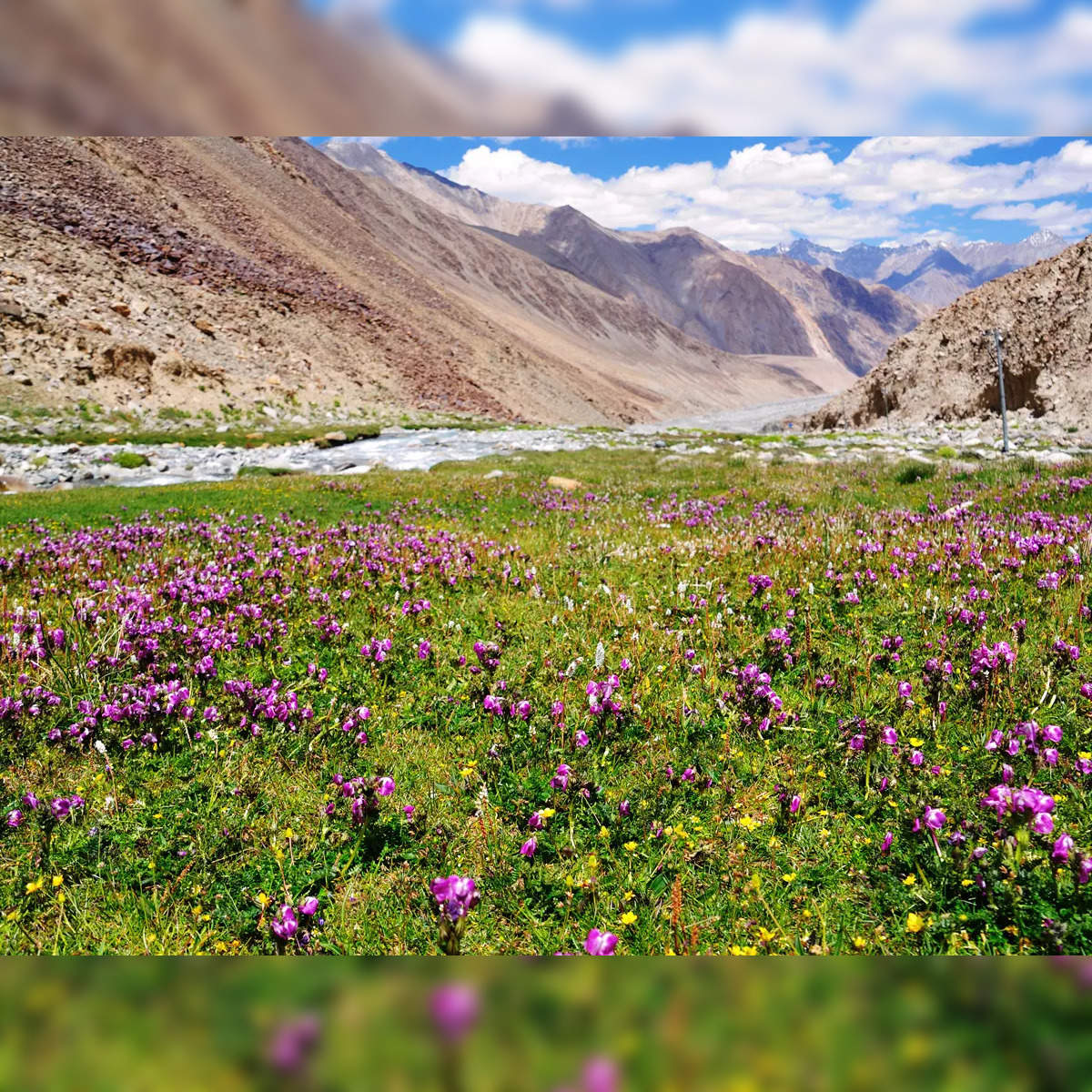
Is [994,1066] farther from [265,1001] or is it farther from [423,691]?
[423,691]

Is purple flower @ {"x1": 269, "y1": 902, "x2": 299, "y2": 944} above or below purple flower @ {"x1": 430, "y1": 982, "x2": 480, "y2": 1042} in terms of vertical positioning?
below

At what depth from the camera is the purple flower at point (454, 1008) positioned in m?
1.00

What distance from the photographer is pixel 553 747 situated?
4098 millimetres

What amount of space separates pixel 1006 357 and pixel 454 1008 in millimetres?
60339

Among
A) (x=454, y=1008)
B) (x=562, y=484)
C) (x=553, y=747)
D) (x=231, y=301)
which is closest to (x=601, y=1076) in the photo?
(x=454, y=1008)

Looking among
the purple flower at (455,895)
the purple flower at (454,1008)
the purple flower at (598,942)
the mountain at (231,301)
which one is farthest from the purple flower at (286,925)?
the mountain at (231,301)

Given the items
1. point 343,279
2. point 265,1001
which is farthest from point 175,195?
point 265,1001

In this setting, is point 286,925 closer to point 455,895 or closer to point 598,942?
point 455,895

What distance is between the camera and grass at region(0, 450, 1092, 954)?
9.46 feet

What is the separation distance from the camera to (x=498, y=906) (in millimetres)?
3035

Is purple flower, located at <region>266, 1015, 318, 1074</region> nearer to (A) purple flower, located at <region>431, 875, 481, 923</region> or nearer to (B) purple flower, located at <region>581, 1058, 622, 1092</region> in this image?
(B) purple flower, located at <region>581, 1058, 622, 1092</region>

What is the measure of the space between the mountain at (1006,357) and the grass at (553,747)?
1873 inches

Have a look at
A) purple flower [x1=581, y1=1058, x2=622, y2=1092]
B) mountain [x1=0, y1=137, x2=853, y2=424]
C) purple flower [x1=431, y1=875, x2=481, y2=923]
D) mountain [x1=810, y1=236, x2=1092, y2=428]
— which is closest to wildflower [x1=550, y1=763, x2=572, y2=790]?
purple flower [x1=431, y1=875, x2=481, y2=923]

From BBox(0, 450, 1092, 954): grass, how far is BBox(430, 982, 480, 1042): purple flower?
1.11 meters
